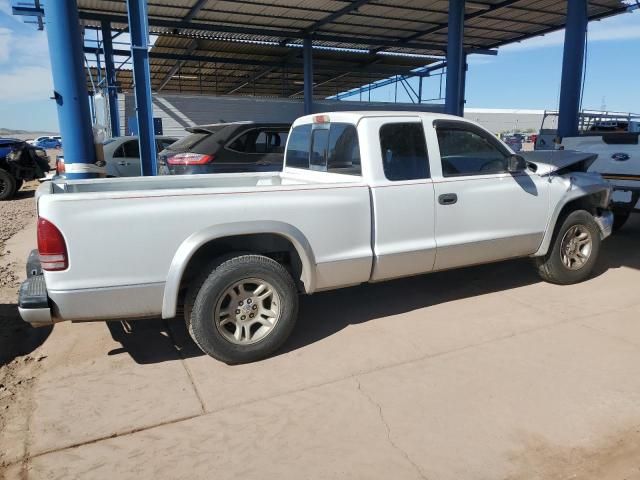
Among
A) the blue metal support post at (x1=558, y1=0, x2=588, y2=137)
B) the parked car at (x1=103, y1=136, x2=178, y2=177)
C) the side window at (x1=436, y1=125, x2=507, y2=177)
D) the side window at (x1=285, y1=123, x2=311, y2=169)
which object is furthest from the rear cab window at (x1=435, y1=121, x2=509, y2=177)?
the parked car at (x1=103, y1=136, x2=178, y2=177)

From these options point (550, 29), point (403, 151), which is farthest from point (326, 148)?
point (550, 29)

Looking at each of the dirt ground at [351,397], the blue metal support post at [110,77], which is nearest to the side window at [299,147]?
the dirt ground at [351,397]

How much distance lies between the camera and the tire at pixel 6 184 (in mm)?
13391

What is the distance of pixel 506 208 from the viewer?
486 centimetres

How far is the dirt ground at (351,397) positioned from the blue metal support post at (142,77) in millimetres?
2946

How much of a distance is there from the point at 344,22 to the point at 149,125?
10783 millimetres

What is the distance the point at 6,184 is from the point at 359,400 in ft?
44.5

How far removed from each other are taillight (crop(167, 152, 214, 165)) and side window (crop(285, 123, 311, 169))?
8.74 ft

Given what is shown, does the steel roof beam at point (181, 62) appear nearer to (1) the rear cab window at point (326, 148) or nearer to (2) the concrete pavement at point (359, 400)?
(1) the rear cab window at point (326, 148)

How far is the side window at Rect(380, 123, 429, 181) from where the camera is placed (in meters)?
4.27

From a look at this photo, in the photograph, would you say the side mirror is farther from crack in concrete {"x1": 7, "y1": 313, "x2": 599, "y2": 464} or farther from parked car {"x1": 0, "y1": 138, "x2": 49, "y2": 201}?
parked car {"x1": 0, "y1": 138, "x2": 49, "y2": 201}

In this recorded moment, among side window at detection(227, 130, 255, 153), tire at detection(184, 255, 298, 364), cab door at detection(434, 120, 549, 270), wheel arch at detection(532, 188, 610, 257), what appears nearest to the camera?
tire at detection(184, 255, 298, 364)

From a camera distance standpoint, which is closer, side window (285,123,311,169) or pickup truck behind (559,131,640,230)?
side window (285,123,311,169)

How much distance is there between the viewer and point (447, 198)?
14.7ft
